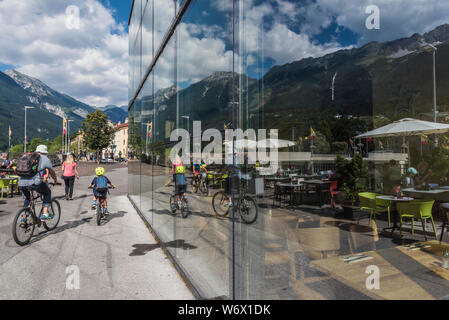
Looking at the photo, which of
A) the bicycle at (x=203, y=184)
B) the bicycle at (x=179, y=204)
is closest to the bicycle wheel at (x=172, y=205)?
the bicycle at (x=179, y=204)

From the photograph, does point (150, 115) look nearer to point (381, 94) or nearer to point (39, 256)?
point (39, 256)

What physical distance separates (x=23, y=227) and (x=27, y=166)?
111cm

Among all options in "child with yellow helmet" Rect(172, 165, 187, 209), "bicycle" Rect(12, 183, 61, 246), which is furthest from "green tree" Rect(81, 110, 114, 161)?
"child with yellow helmet" Rect(172, 165, 187, 209)

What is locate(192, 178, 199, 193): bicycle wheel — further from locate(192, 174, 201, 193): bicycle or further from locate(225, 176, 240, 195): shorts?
locate(225, 176, 240, 195): shorts

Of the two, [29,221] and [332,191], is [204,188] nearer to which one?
[332,191]

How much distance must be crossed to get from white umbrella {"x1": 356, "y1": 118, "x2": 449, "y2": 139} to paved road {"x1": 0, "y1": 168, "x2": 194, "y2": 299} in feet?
8.62

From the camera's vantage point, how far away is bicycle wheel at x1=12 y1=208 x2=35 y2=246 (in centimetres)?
525

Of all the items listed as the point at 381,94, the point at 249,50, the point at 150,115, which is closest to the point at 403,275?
the point at 381,94

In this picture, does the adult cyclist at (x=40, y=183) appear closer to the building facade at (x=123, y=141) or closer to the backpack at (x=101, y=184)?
the backpack at (x=101, y=184)

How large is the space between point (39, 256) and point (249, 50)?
4527 mm

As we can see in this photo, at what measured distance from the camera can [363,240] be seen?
1791 millimetres

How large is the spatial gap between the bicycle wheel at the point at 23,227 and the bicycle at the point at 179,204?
276cm

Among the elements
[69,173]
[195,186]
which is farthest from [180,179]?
[69,173]

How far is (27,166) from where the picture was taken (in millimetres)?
5715
